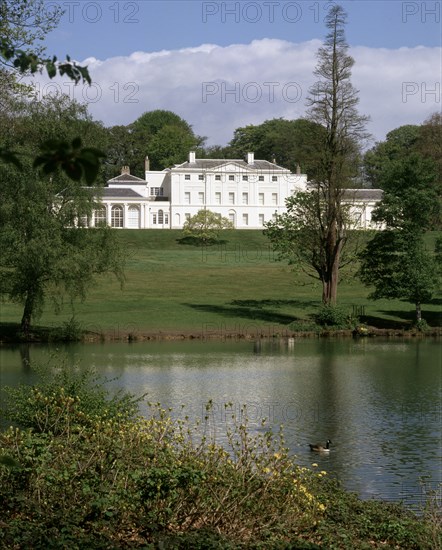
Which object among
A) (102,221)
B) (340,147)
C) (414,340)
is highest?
(340,147)

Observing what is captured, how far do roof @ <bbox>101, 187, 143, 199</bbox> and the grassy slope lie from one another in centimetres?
3166

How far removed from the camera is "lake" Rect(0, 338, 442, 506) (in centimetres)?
1695

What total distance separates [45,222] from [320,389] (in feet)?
49.9

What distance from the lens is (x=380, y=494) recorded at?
14398 millimetres

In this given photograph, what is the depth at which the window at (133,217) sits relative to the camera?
364ft

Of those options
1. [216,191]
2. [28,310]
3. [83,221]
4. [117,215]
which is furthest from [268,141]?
[28,310]

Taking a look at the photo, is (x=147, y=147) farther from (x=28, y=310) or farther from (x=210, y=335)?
(x=28, y=310)

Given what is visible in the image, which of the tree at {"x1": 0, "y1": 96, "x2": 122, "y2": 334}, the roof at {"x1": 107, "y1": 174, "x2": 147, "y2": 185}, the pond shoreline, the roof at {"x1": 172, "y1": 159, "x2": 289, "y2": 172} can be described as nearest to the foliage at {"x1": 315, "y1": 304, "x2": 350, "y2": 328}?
the pond shoreline

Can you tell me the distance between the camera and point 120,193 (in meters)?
110

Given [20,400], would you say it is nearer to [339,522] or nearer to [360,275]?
[339,522]

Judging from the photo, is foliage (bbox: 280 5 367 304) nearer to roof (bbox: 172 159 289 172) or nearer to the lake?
the lake

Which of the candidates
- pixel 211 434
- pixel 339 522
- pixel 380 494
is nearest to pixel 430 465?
pixel 380 494

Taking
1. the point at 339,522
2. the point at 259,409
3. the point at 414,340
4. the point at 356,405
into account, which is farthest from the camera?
the point at 414,340

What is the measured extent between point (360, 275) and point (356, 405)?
25455mm
